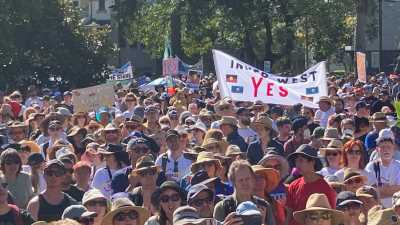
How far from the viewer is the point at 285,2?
1764 inches

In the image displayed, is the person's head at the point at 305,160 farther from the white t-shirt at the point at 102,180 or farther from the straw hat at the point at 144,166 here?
the white t-shirt at the point at 102,180

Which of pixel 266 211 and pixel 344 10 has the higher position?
pixel 344 10

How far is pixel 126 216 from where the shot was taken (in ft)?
25.7

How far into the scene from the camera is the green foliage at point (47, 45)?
37.0 m

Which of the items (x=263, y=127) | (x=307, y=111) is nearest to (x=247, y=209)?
(x=263, y=127)

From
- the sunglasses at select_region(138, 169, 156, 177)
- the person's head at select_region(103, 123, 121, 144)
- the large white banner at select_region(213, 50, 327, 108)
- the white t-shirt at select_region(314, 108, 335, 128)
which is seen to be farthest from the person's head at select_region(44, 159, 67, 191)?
the large white banner at select_region(213, 50, 327, 108)

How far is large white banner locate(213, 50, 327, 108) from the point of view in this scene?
18.4 metres

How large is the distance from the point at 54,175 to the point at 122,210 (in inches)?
47.7

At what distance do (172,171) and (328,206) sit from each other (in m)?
3.61

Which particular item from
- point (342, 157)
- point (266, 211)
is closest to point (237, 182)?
point (266, 211)

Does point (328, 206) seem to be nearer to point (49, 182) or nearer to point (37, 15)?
point (49, 182)

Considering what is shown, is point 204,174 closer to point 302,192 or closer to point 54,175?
point 302,192

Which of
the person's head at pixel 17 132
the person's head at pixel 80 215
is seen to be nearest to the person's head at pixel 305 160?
the person's head at pixel 80 215

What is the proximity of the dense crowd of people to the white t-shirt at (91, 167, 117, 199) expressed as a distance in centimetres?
1
